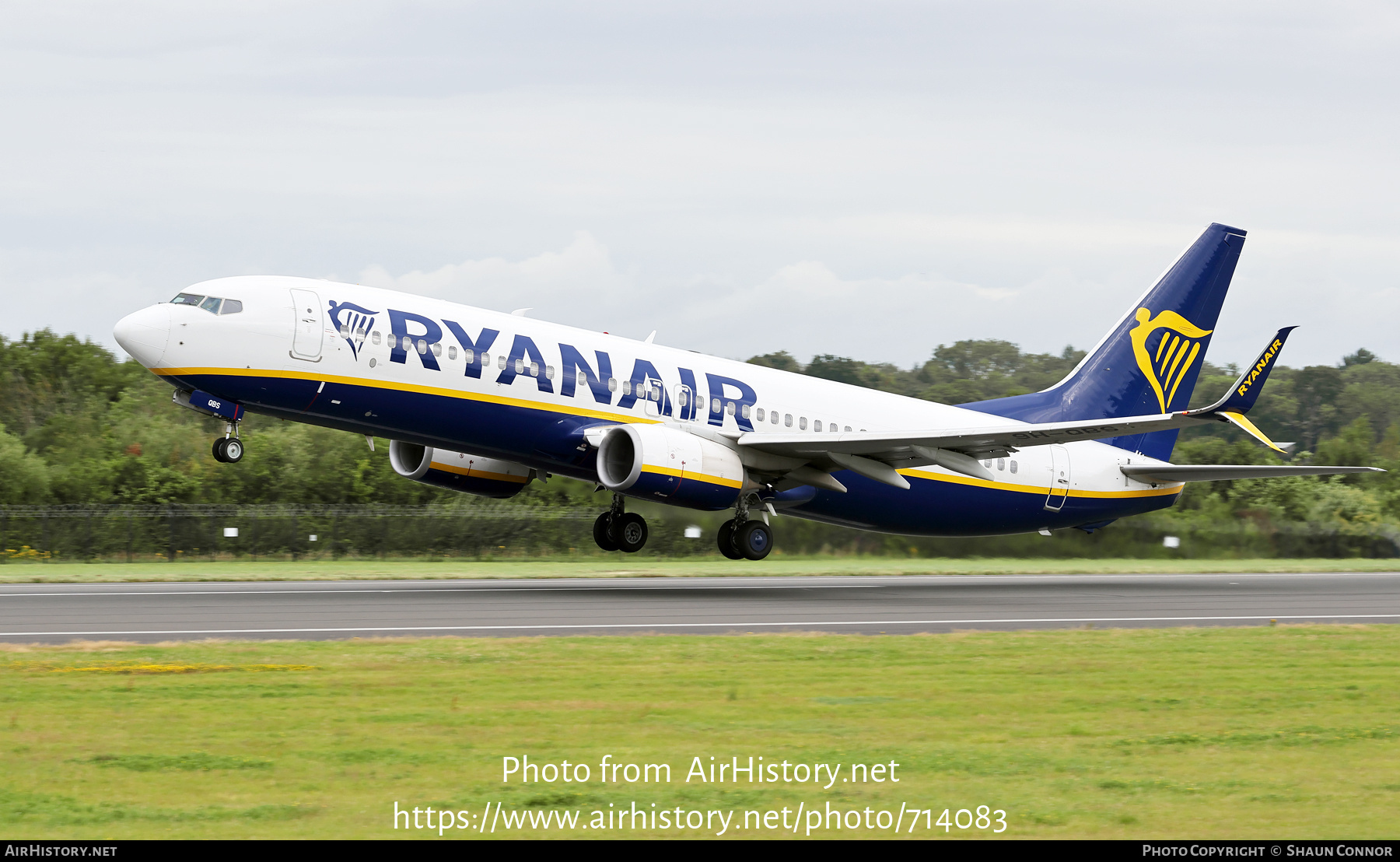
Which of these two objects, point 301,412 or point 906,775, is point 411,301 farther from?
point 906,775

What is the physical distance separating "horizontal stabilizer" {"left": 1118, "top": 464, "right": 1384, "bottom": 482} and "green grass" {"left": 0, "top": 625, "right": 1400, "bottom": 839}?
49.0ft

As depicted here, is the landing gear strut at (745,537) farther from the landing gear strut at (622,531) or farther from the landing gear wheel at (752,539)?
the landing gear strut at (622,531)

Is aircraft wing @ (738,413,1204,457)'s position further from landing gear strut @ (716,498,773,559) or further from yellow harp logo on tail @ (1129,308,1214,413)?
yellow harp logo on tail @ (1129,308,1214,413)

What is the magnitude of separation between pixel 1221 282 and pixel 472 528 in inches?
1007

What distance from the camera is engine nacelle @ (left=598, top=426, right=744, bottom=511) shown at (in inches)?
1105

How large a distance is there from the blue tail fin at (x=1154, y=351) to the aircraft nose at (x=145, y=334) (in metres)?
22.0

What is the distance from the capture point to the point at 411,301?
91.8 ft

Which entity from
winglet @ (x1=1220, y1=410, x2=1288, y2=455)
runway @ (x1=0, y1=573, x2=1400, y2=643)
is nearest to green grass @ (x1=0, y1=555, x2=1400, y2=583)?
runway @ (x1=0, y1=573, x2=1400, y2=643)

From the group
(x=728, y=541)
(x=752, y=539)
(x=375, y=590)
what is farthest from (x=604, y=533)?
(x=375, y=590)

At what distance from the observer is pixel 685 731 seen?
1263 centimetres

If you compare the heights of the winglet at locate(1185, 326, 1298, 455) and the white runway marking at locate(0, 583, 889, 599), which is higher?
the winglet at locate(1185, 326, 1298, 455)

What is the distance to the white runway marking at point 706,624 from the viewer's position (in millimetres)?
20391

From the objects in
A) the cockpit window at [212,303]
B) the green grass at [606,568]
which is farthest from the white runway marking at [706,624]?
the green grass at [606,568]
